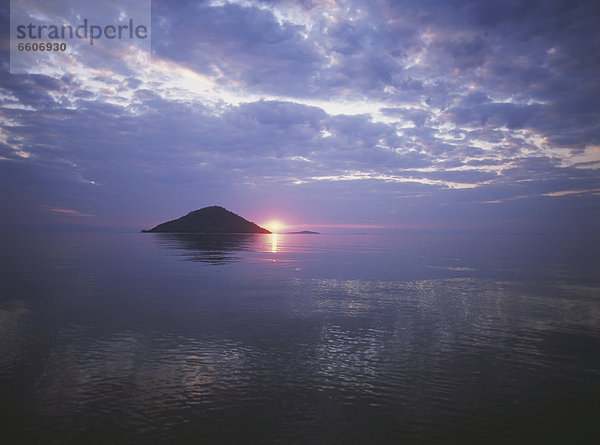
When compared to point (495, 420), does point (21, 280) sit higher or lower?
higher

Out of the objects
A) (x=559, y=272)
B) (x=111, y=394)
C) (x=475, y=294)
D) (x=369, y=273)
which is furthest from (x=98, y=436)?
(x=559, y=272)

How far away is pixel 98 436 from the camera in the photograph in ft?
34.9

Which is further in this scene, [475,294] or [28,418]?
[475,294]

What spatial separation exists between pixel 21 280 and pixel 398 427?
43406mm

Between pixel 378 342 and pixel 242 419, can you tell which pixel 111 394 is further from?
pixel 378 342

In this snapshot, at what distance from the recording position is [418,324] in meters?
23.5

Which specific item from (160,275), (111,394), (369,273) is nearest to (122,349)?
(111,394)

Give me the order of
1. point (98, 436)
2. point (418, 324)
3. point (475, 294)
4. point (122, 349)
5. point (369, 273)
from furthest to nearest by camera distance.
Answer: point (369, 273)
point (475, 294)
point (418, 324)
point (122, 349)
point (98, 436)

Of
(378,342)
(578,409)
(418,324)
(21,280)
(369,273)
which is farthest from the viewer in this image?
(369,273)

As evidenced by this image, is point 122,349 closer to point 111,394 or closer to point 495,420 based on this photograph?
point 111,394

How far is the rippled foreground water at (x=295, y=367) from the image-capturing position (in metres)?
11.4

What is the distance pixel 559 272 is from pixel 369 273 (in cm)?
2890

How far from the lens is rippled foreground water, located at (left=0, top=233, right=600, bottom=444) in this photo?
11391 mm

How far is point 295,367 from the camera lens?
1608 centimetres
